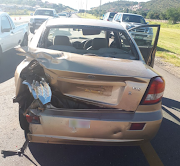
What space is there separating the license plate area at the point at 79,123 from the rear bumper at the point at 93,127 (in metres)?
0.02

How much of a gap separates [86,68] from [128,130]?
869 mm

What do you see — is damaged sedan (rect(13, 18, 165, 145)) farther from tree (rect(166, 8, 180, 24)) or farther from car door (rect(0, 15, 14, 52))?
tree (rect(166, 8, 180, 24))

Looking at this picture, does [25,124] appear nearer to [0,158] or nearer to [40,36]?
[0,158]

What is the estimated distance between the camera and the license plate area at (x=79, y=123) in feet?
7.43

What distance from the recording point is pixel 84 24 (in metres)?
3.64

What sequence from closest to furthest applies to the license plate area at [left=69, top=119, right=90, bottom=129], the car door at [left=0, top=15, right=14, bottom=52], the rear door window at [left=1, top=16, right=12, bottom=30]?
the license plate area at [left=69, top=119, right=90, bottom=129]
the car door at [left=0, top=15, right=14, bottom=52]
the rear door window at [left=1, top=16, right=12, bottom=30]

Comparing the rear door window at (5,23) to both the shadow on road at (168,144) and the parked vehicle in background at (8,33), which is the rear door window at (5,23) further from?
the shadow on road at (168,144)

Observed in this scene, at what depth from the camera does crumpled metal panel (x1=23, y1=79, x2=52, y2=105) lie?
7.50 ft

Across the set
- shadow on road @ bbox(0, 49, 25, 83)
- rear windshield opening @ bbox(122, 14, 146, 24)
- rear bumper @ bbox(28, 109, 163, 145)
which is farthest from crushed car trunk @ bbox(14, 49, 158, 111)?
rear windshield opening @ bbox(122, 14, 146, 24)

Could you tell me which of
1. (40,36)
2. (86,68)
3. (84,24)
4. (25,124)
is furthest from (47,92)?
Result: (84,24)

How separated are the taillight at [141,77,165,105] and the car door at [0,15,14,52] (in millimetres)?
5941

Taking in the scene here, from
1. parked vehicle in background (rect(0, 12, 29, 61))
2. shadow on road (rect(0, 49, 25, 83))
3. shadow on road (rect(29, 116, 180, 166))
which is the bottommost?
shadow on road (rect(0, 49, 25, 83))

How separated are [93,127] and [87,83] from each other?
0.50 m

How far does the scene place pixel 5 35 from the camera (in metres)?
7.20
